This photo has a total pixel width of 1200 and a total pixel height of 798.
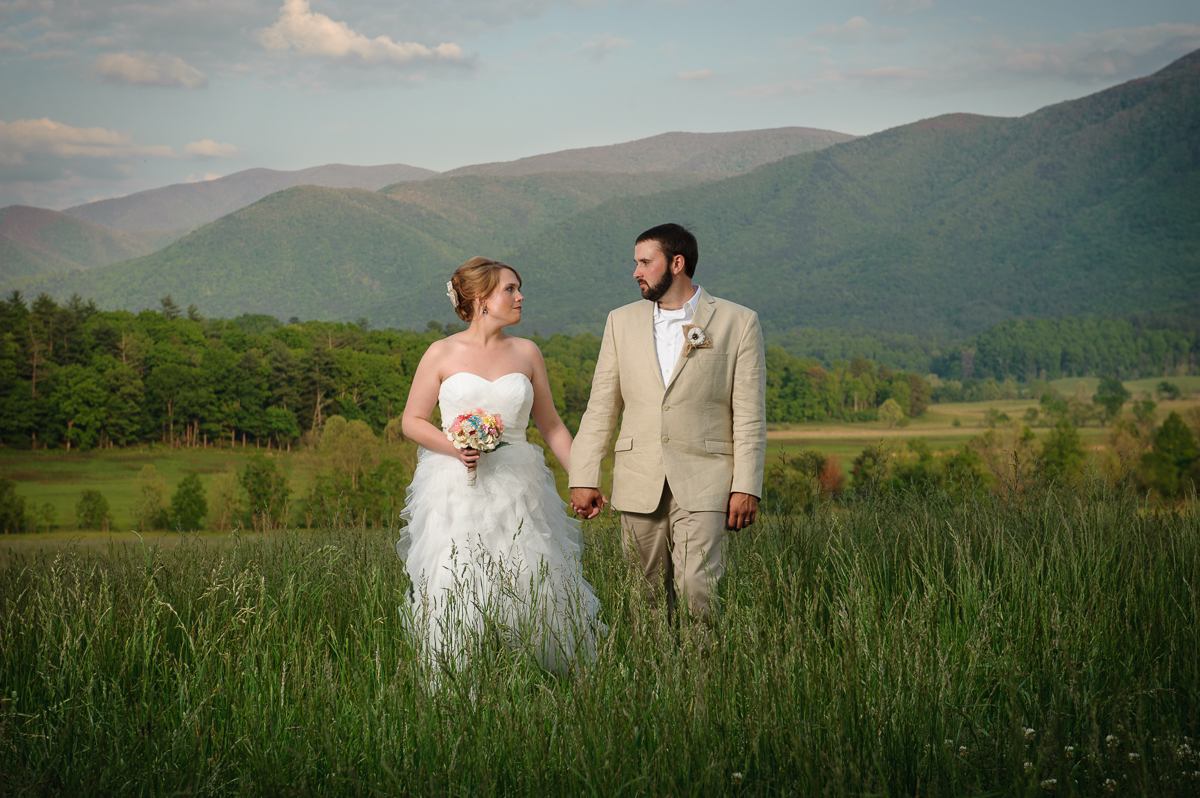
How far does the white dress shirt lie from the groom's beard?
115 mm

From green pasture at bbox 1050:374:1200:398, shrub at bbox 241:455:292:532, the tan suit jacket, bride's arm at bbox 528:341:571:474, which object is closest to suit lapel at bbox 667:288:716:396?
the tan suit jacket

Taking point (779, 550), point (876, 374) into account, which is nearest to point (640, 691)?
point (779, 550)

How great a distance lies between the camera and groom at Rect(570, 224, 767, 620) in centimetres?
394

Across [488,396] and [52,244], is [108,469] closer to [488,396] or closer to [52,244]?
[488,396]


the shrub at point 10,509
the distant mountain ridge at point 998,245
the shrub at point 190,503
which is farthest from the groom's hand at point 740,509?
the distant mountain ridge at point 998,245

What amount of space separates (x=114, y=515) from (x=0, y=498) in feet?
23.1

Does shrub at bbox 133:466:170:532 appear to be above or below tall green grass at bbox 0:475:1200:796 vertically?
below

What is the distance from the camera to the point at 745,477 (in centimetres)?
387

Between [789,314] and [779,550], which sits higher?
[789,314]

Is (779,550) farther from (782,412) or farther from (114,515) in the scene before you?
(782,412)

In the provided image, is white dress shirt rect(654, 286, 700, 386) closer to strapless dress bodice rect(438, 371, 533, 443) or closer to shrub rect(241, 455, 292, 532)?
strapless dress bodice rect(438, 371, 533, 443)

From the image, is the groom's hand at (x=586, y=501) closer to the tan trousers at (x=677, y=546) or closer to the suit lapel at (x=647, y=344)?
the tan trousers at (x=677, y=546)

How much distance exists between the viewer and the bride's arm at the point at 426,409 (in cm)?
429

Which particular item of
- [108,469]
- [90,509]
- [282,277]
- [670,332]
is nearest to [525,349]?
[670,332]
